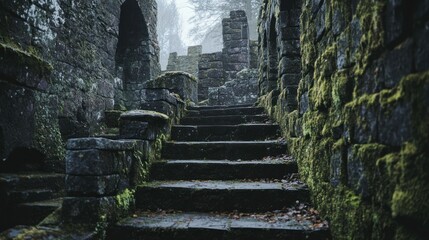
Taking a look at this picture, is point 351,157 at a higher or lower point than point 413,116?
lower

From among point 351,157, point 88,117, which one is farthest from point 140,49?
point 351,157

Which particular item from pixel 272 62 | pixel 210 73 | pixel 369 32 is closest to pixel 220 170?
pixel 369 32

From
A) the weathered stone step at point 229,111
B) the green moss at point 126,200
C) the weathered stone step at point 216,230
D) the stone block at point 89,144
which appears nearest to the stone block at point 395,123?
the weathered stone step at point 216,230

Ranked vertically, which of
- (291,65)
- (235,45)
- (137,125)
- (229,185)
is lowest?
(229,185)

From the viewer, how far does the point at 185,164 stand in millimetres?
4266

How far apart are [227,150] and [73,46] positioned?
333cm

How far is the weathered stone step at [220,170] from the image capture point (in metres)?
4.09

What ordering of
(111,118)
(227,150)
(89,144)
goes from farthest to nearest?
1. (111,118)
2. (227,150)
3. (89,144)

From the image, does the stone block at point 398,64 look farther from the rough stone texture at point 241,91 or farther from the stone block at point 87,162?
the rough stone texture at point 241,91

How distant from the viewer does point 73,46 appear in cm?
560

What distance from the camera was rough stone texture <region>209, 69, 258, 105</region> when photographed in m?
9.71

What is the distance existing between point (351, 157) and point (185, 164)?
2.49m

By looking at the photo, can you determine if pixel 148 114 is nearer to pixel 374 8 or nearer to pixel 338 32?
pixel 338 32

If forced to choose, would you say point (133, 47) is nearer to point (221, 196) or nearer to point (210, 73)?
point (210, 73)
